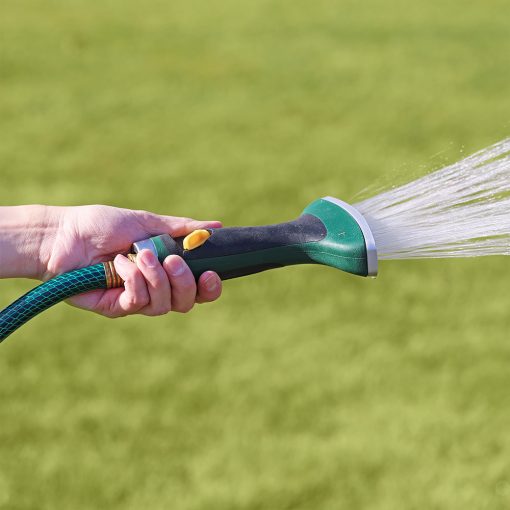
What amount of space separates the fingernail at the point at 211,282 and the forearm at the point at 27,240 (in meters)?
0.48

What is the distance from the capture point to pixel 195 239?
5.84 ft

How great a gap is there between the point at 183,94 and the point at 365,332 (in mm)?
2851

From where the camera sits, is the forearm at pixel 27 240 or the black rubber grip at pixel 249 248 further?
the forearm at pixel 27 240

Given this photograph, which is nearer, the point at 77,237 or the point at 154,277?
the point at 154,277

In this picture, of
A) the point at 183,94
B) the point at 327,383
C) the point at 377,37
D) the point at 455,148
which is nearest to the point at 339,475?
the point at 327,383

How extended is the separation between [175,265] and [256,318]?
235 centimetres

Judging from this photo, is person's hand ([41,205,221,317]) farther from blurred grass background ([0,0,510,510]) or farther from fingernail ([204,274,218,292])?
blurred grass background ([0,0,510,510])

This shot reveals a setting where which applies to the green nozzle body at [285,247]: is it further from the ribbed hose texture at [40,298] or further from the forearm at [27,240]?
the forearm at [27,240]

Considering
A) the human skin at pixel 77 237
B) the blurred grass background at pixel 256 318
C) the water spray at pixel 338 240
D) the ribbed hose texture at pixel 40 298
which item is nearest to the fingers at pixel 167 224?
the human skin at pixel 77 237

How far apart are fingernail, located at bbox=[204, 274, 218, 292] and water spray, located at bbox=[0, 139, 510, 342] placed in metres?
0.02

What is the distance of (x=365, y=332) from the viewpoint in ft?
13.2

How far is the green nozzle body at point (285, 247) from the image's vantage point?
1808 millimetres

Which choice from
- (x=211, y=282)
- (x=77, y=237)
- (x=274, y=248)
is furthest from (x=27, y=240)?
(x=274, y=248)

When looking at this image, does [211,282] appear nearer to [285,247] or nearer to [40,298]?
[285,247]
